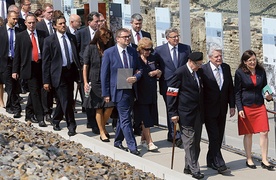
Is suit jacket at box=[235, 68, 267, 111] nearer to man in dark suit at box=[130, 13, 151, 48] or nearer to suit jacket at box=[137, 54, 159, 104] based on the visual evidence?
suit jacket at box=[137, 54, 159, 104]

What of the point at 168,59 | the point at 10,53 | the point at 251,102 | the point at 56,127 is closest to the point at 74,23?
the point at 10,53

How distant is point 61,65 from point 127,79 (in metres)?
1.64

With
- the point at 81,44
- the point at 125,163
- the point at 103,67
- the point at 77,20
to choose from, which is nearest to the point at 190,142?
the point at 125,163

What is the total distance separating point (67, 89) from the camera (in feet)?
49.4

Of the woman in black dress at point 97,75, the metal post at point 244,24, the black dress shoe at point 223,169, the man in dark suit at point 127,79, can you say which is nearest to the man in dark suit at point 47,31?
the woman in black dress at point 97,75

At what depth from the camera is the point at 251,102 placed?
43.1 ft

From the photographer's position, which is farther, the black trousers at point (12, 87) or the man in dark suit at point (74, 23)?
the man in dark suit at point (74, 23)

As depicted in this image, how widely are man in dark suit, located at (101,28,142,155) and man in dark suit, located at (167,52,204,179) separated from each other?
4.29ft

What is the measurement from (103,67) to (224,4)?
11.9ft

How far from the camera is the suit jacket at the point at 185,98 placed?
1252 cm

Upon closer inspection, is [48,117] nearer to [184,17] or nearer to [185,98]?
[184,17]

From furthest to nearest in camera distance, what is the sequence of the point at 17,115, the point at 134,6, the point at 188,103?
the point at 134,6 → the point at 17,115 → the point at 188,103

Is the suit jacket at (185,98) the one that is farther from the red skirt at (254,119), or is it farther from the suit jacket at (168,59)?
the suit jacket at (168,59)

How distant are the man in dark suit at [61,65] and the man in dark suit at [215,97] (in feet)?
9.37
